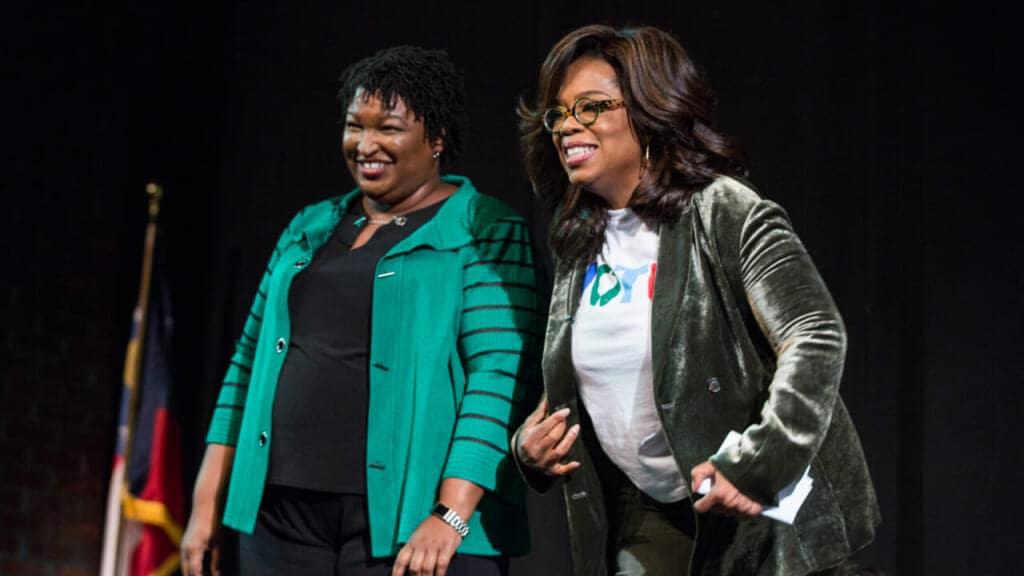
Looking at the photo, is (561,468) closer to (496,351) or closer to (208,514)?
(496,351)

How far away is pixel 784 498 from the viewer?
1.72m

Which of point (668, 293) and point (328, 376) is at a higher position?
point (668, 293)

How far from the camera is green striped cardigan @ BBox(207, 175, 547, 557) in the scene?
2322 millimetres

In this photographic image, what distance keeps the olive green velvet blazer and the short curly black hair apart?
33.6 inches

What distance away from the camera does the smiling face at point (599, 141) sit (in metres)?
2.03

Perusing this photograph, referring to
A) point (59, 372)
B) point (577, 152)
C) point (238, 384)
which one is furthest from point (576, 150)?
point (59, 372)

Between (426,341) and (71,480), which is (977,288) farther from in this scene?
(71,480)

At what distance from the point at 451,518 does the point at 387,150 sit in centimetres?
79

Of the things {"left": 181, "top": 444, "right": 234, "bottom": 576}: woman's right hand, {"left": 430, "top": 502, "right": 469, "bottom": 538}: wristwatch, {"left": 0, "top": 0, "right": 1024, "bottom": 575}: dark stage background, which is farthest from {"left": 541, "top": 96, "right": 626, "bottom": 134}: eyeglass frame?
{"left": 0, "top": 0, "right": 1024, "bottom": 575}: dark stage background

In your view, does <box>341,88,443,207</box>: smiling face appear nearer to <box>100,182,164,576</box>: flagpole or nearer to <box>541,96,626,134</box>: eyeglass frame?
<box>541,96,626,134</box>: eyeglass frame

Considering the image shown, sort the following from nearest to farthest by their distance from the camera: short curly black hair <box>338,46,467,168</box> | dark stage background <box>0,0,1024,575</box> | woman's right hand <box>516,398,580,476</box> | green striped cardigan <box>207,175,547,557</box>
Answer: woman's right hand <box>516,398,580,476</box> → green striped cardigan <box>207,175,547,557</box> → short curly black hair <box>338,46,467,168</box> → dark stage background <box>0,0,1024,575</box>

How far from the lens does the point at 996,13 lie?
9.93ft

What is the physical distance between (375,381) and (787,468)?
95 centimetres

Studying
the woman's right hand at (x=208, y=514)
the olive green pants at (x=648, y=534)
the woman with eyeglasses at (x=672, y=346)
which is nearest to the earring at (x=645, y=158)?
the woman with eyeglasses at (x=672, y=346)
